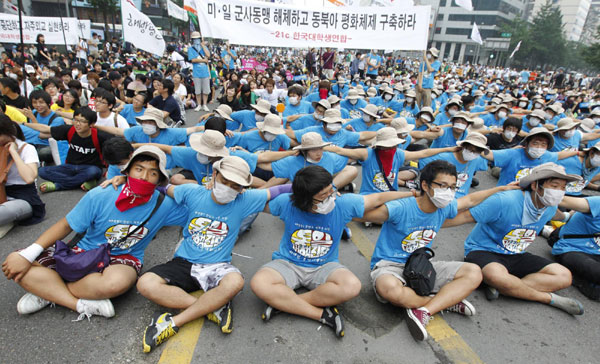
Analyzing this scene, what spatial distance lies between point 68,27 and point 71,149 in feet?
40.9

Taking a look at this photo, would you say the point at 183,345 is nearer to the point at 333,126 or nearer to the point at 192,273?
the point at 192,273

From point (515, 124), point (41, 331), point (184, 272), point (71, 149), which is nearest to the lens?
point (41, 331)

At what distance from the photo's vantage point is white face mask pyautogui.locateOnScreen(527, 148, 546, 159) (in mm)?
4805

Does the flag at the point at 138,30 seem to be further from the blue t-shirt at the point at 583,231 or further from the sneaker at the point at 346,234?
the blue t-shirt at the point at 583,231

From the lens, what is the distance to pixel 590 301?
3.36 metres

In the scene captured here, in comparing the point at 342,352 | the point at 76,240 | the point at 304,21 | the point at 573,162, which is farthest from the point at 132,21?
the point at 573,162

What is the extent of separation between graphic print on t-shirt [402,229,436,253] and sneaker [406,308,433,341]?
1.83 feet

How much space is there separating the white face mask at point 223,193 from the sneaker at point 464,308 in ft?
7.29

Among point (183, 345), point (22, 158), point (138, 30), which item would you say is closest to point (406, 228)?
point (183, 345)

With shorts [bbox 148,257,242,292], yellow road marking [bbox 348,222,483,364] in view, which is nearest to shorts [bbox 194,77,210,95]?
shorts [bbox 148,257,242,292]

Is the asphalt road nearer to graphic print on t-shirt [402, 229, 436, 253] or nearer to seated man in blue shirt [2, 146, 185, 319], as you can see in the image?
seated man in blue shirt [2, 146, 185, 319]

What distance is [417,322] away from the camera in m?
2.62

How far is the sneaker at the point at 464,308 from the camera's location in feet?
9.46

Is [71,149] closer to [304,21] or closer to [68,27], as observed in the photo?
[304,21]
